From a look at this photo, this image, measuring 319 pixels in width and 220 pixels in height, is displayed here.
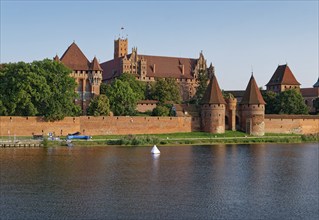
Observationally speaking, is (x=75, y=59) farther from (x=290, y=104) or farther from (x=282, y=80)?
(x=282, y=80)

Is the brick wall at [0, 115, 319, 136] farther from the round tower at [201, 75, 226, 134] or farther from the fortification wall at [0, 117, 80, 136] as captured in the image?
the round tower at [201, 75, 226, 134]

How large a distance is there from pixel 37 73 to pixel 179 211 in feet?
105

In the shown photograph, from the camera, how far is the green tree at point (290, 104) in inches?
2675

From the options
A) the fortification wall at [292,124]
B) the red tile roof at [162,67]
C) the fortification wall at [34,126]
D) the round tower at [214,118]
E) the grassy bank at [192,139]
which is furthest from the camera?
the red tile roof at [162,67]

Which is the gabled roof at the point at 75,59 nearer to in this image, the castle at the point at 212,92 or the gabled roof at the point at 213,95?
the castle at the point at 212,92

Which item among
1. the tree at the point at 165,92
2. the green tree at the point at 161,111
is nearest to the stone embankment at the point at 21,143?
the green tree at the point at 161,111

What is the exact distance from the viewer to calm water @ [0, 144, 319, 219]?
19938mm

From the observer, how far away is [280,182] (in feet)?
88.1

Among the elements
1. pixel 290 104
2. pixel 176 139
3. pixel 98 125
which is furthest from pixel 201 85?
pixel 98 125

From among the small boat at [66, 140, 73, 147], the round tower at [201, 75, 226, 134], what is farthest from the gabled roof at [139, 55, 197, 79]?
the small boat at [66, 140, 73, 147]

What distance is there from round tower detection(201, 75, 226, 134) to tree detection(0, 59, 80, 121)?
1456cm

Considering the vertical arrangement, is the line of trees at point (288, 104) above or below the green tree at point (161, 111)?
above

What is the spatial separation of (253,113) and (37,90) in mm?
23592

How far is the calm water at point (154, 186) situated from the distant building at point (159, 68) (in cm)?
4444
